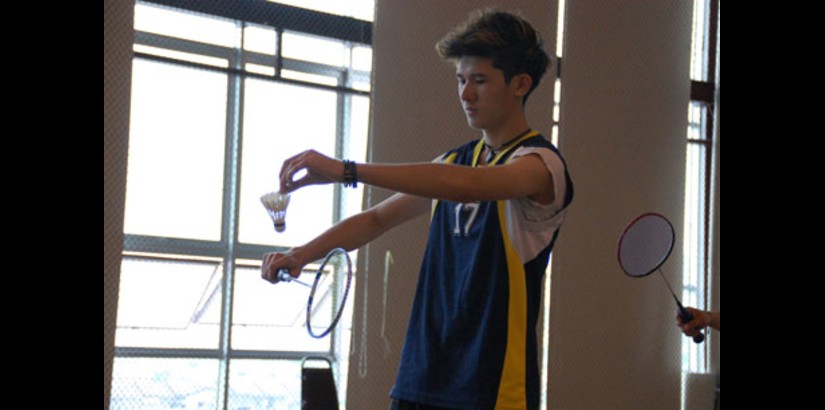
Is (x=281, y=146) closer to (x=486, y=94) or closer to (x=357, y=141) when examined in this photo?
(x=357, y=141)

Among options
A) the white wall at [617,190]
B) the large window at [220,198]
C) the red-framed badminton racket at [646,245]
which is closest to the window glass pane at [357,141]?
the large window at [220,198]

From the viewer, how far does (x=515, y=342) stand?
2625 millimetres

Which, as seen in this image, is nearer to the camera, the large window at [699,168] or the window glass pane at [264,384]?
the window glass pane at [264,384]

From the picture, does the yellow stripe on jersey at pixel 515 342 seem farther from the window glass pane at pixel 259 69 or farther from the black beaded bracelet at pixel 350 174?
the window glass pane at pixel 259 69

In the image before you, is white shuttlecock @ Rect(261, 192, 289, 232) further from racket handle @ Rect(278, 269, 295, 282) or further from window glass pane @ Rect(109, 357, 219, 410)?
window glass pane @ Rect(109, 357, 219, 410)

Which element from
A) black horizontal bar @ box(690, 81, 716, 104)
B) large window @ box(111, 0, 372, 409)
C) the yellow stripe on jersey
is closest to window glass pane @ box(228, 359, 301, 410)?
large window @ box(111, 0, 372, 409)

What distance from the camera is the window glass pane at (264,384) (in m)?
5.55

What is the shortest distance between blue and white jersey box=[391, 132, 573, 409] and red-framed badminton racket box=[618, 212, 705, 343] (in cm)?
156

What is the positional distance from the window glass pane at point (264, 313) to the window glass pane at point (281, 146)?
250mm

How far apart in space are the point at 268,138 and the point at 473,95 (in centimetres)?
303

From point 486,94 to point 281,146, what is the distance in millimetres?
3055

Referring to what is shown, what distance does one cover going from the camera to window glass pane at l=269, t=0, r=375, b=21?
5.88 meters

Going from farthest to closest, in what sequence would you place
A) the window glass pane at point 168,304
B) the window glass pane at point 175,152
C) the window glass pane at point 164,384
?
the window glass pane at point 175,152 → the window glass pane at point 168,304 → the window glass pane at point 164,384

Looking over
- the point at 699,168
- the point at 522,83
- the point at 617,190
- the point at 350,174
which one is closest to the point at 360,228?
the point at 350,174
